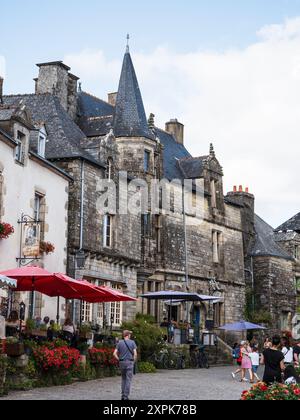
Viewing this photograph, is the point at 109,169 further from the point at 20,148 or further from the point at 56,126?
the point at 20,148

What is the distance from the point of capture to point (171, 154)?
38.2m

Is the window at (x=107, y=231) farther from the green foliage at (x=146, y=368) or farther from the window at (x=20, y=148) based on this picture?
the green foliage at (x=146, y=368)

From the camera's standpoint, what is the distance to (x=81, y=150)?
90.4ft

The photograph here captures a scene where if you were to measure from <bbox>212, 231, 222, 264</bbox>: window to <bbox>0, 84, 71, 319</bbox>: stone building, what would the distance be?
42.0 feet

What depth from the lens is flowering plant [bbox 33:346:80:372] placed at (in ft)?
53.9

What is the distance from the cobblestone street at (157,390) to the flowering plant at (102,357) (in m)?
0.65

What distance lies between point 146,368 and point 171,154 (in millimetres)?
17072

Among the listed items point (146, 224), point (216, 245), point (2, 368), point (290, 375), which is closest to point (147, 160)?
point (146, 224)

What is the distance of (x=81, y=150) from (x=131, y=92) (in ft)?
20.1

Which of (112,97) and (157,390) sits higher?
(112,97)

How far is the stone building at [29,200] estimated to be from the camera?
2169 centimetres

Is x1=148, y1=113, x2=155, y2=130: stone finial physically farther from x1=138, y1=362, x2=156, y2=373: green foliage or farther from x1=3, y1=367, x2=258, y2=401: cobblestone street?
x1=3, y1=367, x2=258, y2=401: cobblestone street

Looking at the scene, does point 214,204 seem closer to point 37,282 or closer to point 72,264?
point 72,264
